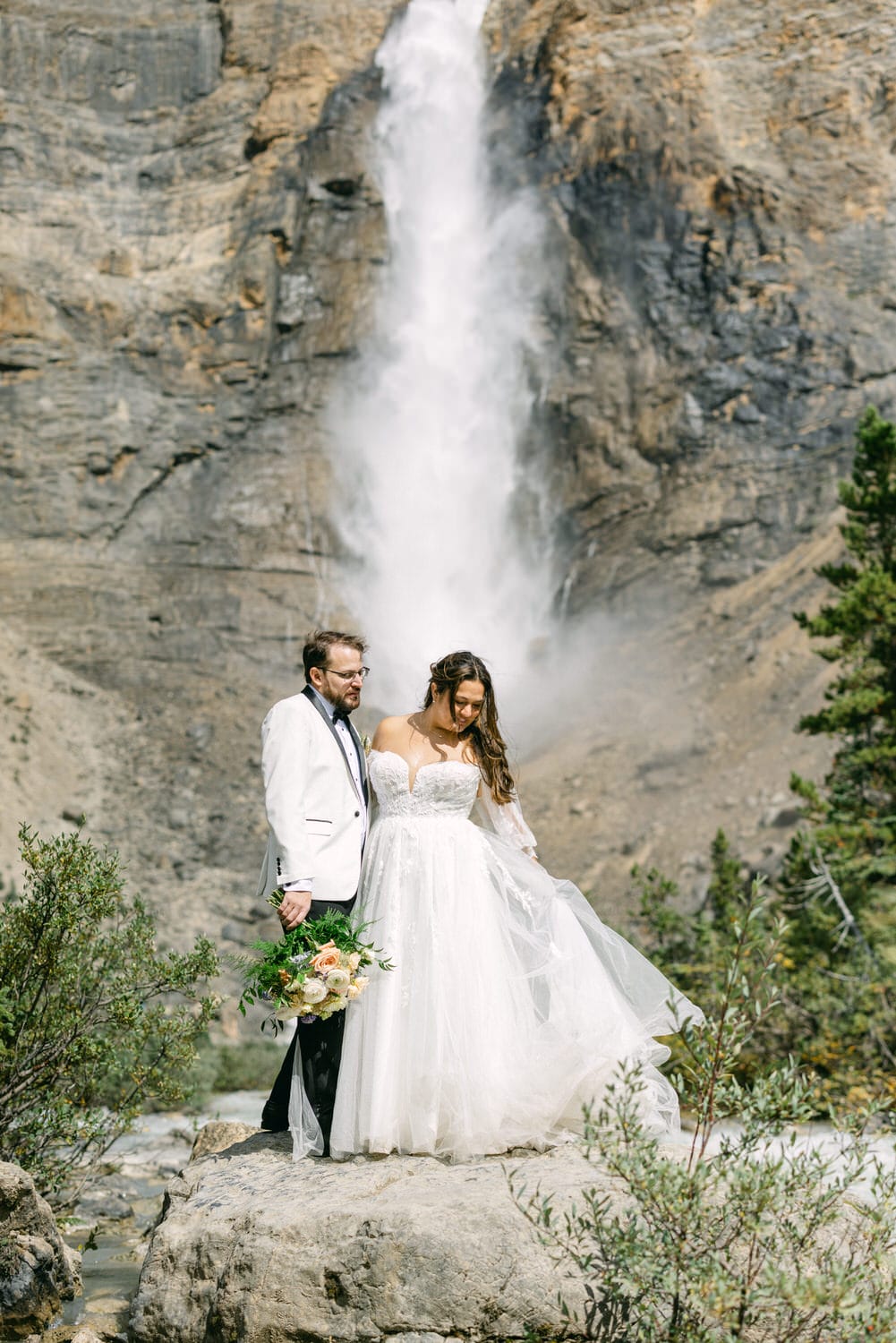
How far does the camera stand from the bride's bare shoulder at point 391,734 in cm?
527

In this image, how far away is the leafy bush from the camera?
327cm

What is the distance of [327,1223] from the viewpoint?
4.03 m

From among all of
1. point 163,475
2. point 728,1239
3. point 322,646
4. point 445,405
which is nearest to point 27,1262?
point 322,646

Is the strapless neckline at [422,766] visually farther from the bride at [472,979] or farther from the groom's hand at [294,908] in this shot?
the groom's hand at [294,908]

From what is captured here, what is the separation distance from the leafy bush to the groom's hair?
230 cm

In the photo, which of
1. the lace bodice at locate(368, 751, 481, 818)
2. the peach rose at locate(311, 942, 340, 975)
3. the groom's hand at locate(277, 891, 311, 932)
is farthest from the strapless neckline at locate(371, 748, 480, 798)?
the peach rose at locate(311, 942, 340, 975)

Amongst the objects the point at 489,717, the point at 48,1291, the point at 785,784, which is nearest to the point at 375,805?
the point at 489,717

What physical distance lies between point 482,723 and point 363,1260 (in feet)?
7.02

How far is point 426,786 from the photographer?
16.8 feet

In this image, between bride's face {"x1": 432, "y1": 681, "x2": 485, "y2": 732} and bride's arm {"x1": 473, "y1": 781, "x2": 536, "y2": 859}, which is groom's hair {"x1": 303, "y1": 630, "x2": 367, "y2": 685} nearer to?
bride's face {"x1": 432, "y1": 681, "x2": 485, "y2": 732}

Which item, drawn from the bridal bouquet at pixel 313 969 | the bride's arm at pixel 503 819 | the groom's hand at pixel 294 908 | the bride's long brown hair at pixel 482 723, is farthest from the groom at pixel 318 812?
the bride's arm at pixel 503 819

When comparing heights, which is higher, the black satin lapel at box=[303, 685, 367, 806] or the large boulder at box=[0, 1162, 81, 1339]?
the black satin lapel at box=[303, 685, 367, 806]

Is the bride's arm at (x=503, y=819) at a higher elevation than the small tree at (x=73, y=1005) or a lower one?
higher

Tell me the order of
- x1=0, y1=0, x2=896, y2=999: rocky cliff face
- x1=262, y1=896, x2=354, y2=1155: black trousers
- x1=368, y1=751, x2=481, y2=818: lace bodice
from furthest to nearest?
1. x1=0, y1=0, x2=896, y2=999: rocky cliff face
2. x1=368, y1=751, x2=481, y2=818: lace bodice
3. x1=262, y1=896, x2=354, y2=1155: black trousers
